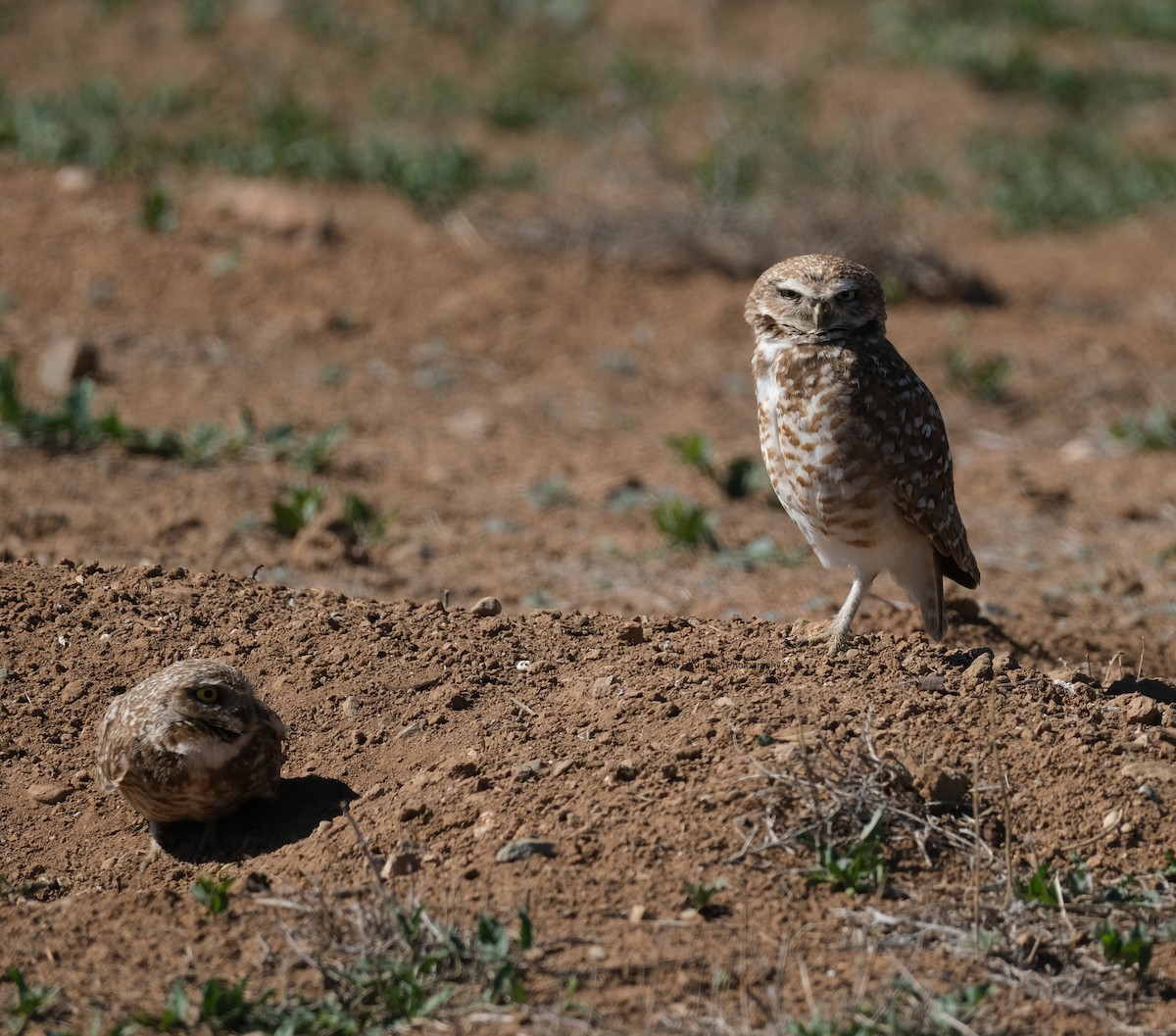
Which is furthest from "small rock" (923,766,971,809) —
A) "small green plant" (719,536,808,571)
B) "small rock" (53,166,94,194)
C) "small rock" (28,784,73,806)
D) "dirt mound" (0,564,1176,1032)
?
"small rock" (53,166,94,194)

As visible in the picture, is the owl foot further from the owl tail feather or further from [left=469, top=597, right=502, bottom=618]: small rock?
[left=469, top=597, right=502, bottom=618]: small rock

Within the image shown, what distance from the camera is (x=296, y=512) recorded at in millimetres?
7543

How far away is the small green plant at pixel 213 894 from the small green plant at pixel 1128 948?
2.14 metres

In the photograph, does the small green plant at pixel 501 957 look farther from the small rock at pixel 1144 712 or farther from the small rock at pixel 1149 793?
the small rock at pixel 1144 712

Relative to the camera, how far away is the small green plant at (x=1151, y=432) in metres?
10.1

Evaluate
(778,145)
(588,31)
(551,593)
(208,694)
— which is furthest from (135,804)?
(588,31)

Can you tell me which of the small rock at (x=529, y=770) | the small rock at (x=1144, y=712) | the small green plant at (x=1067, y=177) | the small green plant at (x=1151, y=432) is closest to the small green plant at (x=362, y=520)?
the small rock at (x=529, y=770)

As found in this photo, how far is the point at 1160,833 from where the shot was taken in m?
4.29

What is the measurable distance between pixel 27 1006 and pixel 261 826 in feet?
3.88

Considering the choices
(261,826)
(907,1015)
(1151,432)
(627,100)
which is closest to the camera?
(907,1015)

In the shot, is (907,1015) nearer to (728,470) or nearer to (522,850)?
(522,850)

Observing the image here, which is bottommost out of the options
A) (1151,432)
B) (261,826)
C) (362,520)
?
(1151,432)

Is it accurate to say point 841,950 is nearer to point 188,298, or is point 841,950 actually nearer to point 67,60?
point 188,298

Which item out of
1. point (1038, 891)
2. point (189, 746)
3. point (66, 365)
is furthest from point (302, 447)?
point (1038, 891)
